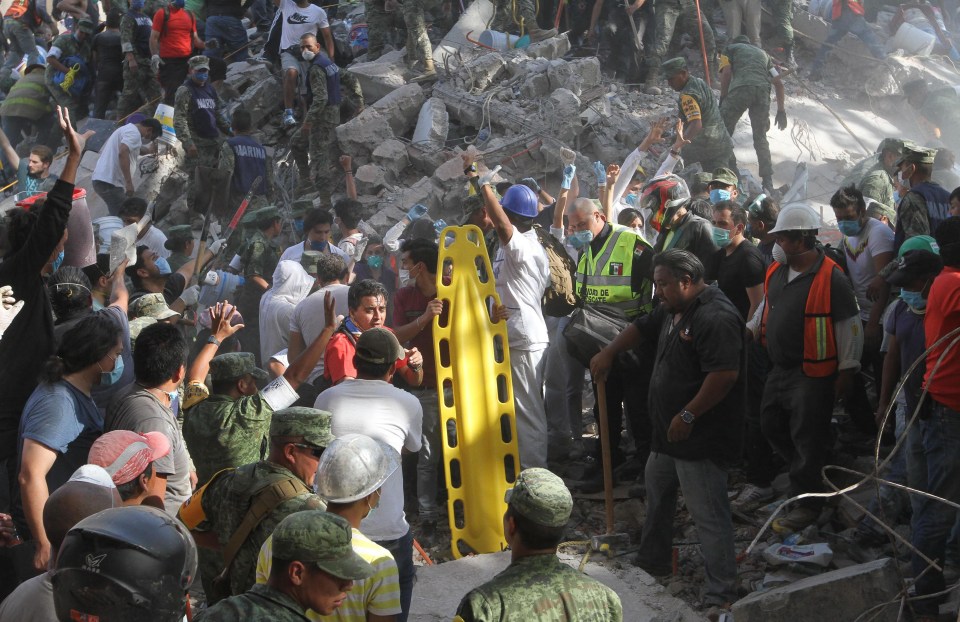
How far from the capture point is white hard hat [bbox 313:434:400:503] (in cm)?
337

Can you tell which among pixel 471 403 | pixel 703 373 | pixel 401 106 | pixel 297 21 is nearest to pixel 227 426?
pixel 471 403

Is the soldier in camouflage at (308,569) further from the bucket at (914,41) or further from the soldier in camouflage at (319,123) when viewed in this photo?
the bucket at (914,41)

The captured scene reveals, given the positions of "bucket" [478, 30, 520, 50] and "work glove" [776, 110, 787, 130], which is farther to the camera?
"bucket" [478, 30, 520, 50]

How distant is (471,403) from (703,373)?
5.56 ft

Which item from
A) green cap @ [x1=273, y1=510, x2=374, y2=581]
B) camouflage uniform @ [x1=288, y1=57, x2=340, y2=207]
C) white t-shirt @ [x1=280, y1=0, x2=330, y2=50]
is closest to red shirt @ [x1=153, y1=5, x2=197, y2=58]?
white t-shirt @ [x1=280, y1=0, x2=330, y2=50]

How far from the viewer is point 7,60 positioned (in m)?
17.6

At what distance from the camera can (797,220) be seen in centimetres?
582

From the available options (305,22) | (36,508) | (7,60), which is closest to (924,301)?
(36,508)

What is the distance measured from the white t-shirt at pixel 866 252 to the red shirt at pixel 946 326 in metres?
2.08

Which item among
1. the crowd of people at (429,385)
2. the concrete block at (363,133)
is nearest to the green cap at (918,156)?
the crowd of people at (429,385)

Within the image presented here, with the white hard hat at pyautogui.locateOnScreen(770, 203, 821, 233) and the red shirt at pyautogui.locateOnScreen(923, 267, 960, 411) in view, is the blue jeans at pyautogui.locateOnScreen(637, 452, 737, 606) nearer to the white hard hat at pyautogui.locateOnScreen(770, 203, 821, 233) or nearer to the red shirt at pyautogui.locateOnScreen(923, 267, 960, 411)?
the red shirt at pyautogui.locateOnScreen(923, 267, 960, 411)

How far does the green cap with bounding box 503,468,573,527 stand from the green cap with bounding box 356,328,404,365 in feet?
5.24

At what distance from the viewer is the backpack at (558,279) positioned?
700 centimetres

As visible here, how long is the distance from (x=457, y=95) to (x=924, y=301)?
715 centimetres
